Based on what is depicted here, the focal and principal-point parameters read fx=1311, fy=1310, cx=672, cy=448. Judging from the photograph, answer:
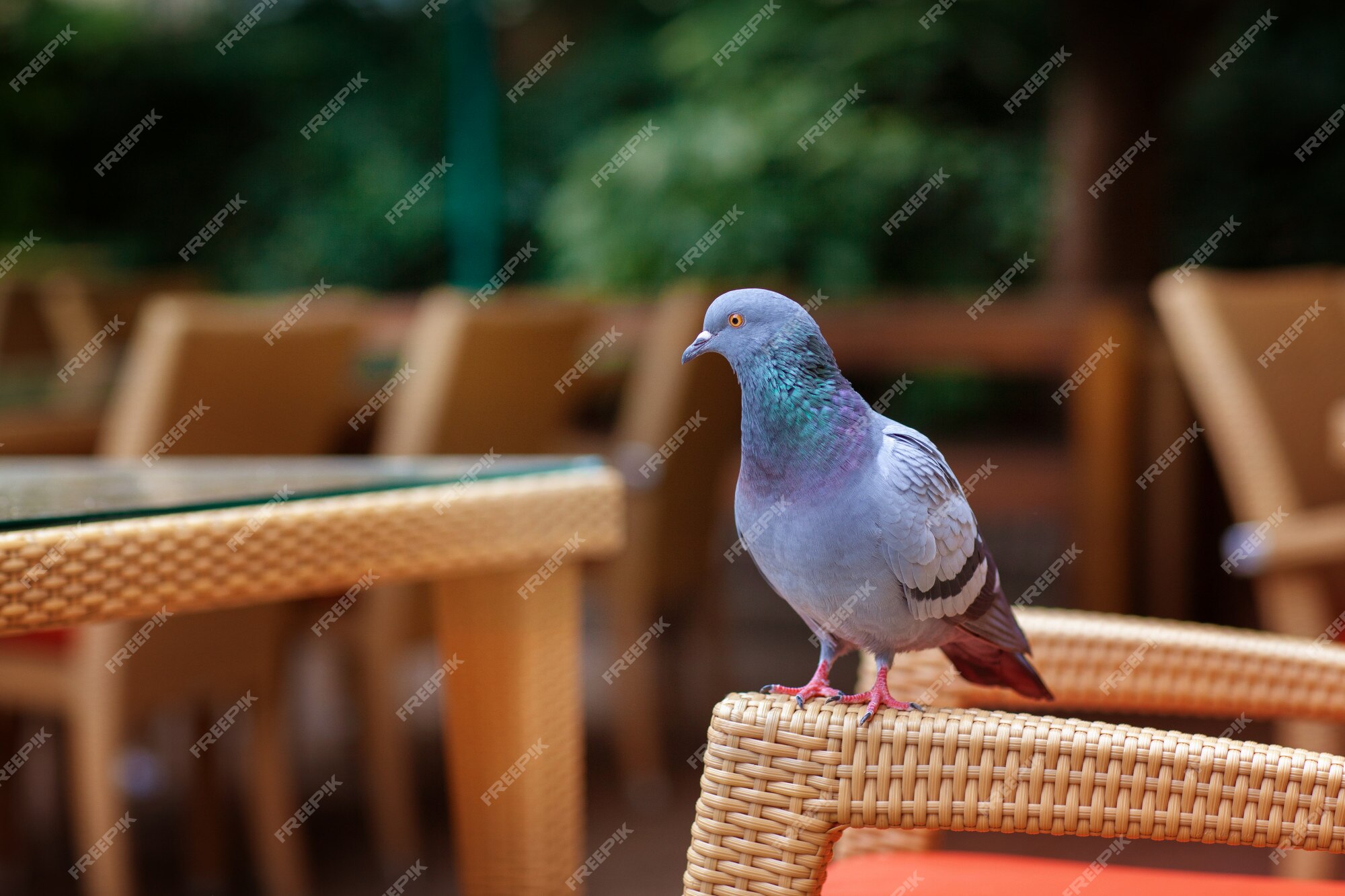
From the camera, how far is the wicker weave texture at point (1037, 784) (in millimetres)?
749

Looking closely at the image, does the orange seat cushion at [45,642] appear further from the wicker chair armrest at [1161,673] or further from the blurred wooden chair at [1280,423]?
the blurred wooden chair at [1280,423]

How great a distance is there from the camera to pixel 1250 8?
596cm

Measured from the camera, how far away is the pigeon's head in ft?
2.37

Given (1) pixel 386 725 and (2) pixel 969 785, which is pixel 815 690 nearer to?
(2) pixel 969 785

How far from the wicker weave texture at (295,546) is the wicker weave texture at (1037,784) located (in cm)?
44

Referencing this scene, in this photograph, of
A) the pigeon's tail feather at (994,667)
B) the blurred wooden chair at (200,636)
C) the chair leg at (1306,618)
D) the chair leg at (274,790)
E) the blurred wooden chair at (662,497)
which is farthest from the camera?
the blurred wooden chair at (662,497)

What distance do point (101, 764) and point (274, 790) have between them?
0.35 metres

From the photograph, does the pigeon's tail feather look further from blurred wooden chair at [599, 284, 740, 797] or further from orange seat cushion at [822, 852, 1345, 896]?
blurred wooden chair at [599, 284, 740, 797]

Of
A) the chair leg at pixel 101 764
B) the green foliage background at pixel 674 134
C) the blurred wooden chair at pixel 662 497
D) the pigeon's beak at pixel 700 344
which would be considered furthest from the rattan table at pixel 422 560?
the green foliage background at pixel 674 134

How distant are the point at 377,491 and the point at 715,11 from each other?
6331 millimetres

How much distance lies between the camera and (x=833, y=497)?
727 millimetres

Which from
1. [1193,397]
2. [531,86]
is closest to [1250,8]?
[1193,397]

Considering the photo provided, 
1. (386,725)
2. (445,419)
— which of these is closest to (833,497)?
(445,419)

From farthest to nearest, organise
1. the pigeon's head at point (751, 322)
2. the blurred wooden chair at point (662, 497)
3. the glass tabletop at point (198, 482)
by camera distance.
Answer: the blurred wooden chair at point (662, 497) < the glass tabletop at point (198, 482) < the pigeon's head at point (751, 322)
